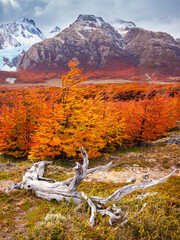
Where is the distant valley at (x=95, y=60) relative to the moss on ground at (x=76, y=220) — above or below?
above

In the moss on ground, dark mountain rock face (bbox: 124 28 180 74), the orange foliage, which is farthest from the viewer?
dark mountain rock face (bbox: 124 28 180 74)

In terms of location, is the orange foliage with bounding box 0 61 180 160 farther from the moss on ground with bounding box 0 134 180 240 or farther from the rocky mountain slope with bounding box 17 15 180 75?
the rocky mountain slope with bounding box 17 15 180 75

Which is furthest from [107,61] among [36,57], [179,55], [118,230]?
[118,230]

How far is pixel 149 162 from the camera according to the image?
11273mm

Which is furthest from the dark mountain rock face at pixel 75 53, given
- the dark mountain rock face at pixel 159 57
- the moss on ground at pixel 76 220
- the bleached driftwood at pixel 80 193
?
the moss on ground at pixel 76 220

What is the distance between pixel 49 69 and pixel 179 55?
169 metres

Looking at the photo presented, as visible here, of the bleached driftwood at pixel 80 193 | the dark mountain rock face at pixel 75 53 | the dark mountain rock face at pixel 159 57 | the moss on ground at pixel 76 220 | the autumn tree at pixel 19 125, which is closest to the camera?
the moss on ground at pixel 76 220

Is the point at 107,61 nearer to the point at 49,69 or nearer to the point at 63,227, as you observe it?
the point at 49,69

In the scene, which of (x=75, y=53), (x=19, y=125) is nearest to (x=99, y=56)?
(x=75, y=53)

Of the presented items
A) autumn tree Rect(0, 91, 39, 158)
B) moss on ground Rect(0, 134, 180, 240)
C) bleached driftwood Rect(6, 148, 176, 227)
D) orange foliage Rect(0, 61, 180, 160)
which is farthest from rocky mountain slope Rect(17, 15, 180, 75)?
moss on ground Rect(0, 134, 180, 240)

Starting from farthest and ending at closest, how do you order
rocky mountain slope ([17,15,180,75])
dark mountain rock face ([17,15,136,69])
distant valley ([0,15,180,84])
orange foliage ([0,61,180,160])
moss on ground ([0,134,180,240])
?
dark mountain rock face ([17,15,136,69]) → rocky mountain slope ([17,15,180,75]) → distant valley ([0,15,180,84]) → orange foliage ([0,61,180,160]) → moss on ground ([0,134,180,240])

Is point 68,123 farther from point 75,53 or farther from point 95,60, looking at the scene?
point 75,53

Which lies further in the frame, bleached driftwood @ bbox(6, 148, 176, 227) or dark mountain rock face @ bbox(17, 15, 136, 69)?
dark mountain rock face @ bbox(17, 15, 136, 69)

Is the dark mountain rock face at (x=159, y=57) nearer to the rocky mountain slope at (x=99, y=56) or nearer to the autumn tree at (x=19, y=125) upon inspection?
the rocky mountain slope at (x=99, y=56)
